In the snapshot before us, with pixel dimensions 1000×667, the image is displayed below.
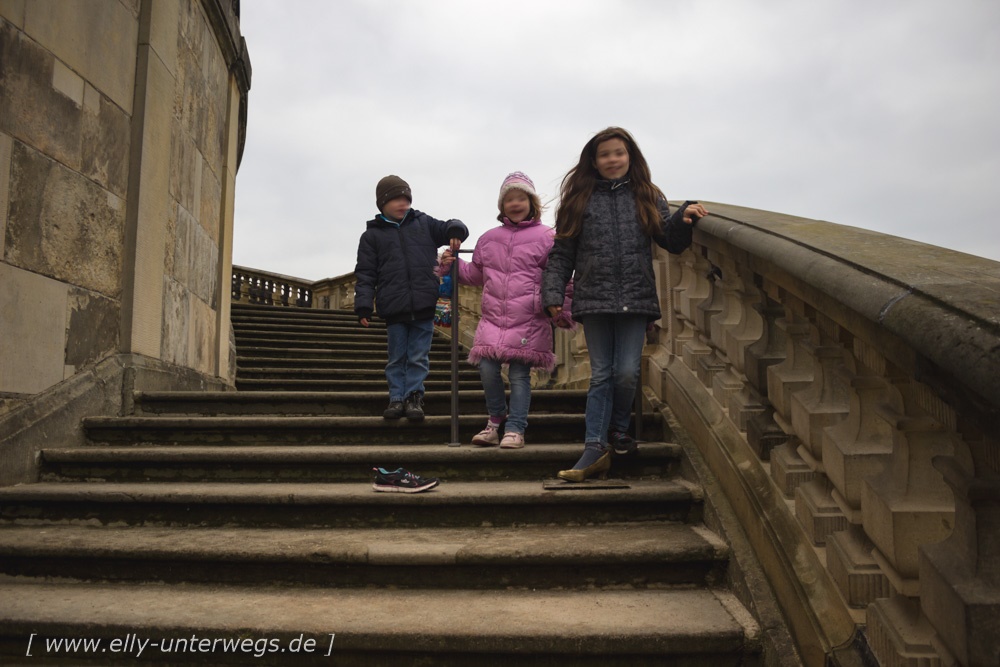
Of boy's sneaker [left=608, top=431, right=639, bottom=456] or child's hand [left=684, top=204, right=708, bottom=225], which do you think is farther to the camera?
boy's sneaker [left=608, top=431, right=639, bottom=456]

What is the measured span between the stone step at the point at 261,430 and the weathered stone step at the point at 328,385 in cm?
221

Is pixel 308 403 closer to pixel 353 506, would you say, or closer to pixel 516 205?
pixel 353 506

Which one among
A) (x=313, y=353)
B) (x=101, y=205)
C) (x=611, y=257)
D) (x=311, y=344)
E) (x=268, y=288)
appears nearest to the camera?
(x=611, y=257)

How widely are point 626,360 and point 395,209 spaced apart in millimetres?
1814

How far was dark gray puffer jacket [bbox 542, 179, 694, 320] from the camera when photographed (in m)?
3.00

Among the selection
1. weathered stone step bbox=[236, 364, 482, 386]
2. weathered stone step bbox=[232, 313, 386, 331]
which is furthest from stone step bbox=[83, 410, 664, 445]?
weathered stone step bbox=[232, 313, 386, 331]

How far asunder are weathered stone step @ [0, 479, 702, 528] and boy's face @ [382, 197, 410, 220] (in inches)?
72.2

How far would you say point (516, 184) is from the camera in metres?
3.61

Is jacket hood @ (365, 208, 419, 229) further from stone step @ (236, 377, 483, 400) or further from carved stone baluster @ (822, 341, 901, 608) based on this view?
carved stone baluster @ (822, 341, 901, 608)

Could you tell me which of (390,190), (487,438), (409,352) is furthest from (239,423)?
(390,190)

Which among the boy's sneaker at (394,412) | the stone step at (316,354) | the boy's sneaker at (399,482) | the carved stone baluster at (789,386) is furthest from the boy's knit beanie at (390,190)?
the stone step at (316,354)

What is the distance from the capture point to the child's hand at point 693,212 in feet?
9.27

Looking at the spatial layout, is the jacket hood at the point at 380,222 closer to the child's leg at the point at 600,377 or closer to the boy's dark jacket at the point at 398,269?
the boy's dark jacket at the point at 398,269

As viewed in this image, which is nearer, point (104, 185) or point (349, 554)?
point (349, 554)
